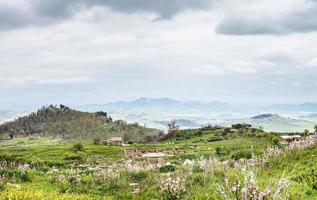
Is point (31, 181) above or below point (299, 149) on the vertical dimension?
below

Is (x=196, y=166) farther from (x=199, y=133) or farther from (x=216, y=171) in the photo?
(x=199, y=133)

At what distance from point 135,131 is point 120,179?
16865 cm

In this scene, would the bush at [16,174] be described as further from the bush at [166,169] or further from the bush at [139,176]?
the bush at [166,169]

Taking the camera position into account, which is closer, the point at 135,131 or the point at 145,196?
the point at 145,196

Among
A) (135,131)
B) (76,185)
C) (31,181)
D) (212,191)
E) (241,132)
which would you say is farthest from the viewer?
(135,131)

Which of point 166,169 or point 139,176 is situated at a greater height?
point 139,176

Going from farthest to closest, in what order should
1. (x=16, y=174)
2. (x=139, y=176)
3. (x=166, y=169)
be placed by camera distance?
1. (x=166, y=169)
2. (x=16, y=174)
3. (x=139, y=176)

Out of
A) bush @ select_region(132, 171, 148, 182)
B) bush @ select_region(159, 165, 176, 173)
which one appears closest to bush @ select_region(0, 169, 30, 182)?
bush @ select_region(132, 171, 148, 182)

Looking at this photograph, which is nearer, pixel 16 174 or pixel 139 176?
pixel 139 176

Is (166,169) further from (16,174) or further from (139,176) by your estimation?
(16,174)

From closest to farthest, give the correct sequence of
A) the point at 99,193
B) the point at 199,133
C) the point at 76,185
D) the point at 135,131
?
the point at 99,193 < the point at 76,185 < the point at 199,133 < the point at 135,131

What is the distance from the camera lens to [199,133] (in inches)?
4486

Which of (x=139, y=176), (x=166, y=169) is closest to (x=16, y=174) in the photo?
(x=139, y=176)

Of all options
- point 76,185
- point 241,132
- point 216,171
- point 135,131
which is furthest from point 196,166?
point 135,131
